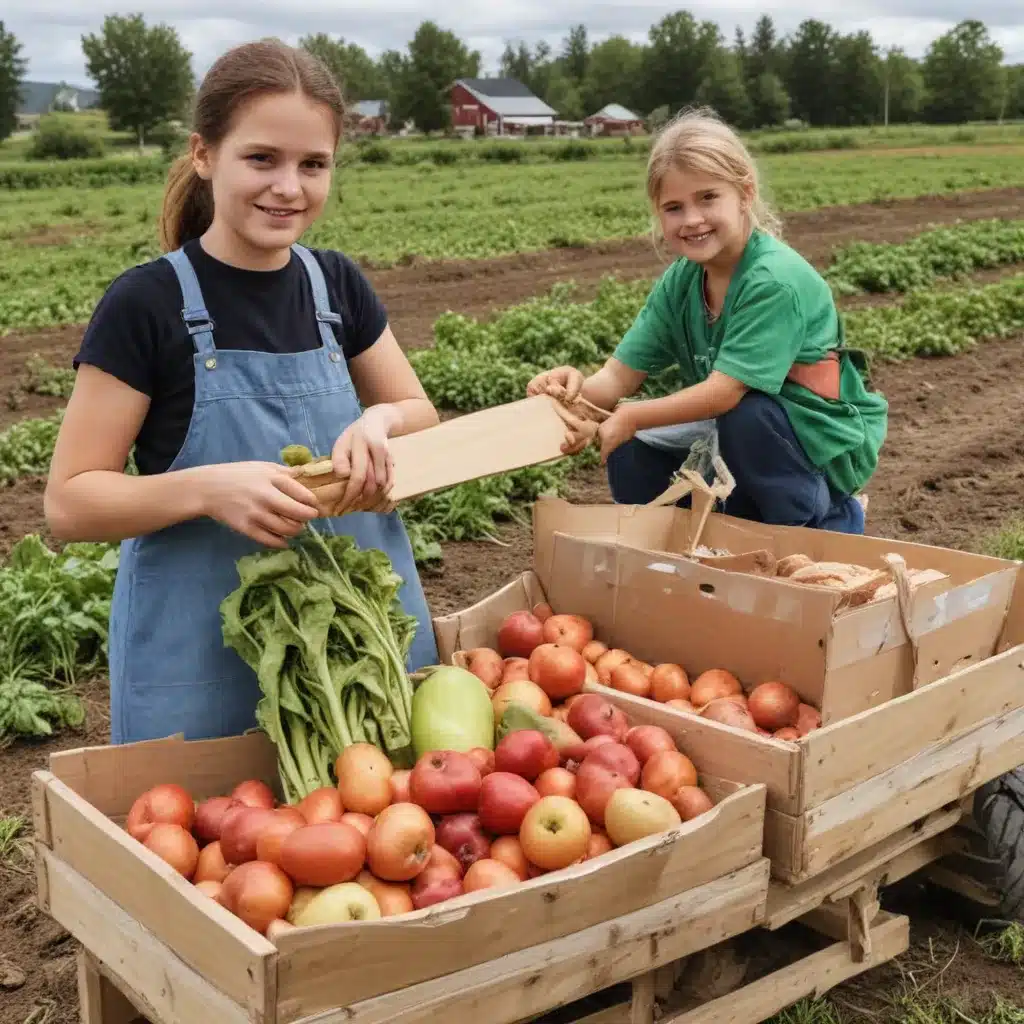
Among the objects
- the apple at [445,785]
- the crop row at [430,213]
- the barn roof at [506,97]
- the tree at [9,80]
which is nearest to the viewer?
the apple at [445,785]

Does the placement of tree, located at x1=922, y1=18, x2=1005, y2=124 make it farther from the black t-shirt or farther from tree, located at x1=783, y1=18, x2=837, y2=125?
the black t-shirt

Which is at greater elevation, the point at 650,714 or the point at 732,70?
the point at 732,70

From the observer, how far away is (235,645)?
2.63 m

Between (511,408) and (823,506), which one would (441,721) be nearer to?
(511,408)

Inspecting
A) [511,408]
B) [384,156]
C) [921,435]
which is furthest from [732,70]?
[511,408]

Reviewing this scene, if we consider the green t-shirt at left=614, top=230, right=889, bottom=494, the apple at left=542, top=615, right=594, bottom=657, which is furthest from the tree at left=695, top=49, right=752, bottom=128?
the apple at left=542, top=615, right=594, bottom=657

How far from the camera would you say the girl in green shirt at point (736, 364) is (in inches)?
141

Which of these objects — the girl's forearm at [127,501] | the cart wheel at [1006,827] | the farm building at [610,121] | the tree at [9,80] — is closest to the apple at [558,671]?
the girl's forearm at [127,501]

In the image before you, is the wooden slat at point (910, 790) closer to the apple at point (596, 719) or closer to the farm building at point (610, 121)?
the apple at point (596, 719)

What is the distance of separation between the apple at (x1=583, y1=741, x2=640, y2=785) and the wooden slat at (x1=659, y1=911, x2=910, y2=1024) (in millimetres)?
507

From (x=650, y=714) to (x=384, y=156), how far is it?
42985mm

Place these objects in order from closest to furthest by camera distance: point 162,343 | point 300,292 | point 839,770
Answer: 1. point 839,770
2. point 162,343
3. point 300,292

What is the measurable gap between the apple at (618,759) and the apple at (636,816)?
0.12m

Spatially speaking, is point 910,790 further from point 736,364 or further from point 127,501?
point 127,501
